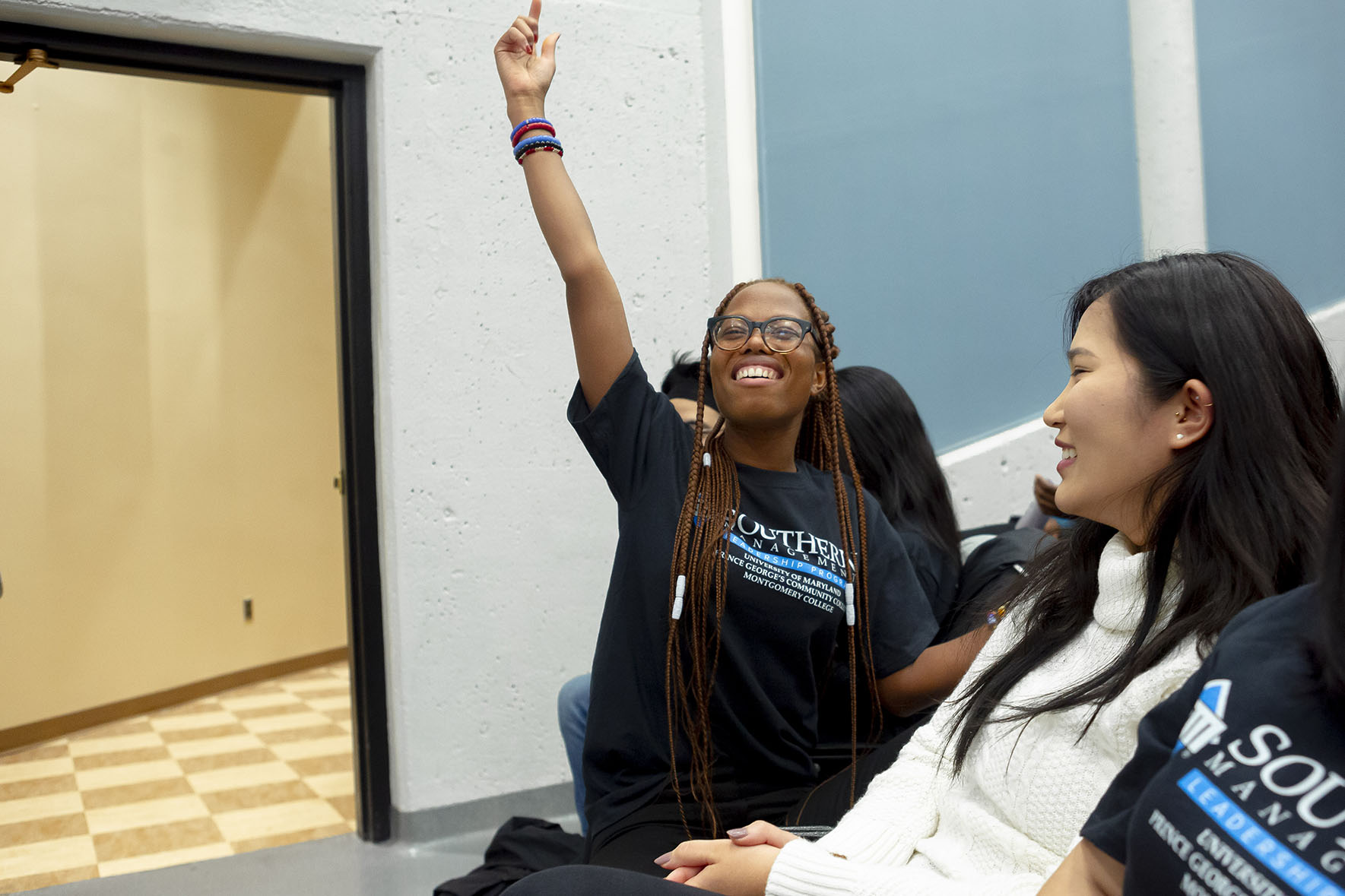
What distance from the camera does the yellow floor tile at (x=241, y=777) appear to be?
11.9 feet

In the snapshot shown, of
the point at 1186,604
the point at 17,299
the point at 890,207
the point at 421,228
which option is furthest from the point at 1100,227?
the point at 17,299

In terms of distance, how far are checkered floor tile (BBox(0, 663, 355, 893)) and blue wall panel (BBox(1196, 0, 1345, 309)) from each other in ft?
11.6

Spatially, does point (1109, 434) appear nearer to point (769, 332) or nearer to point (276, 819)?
point (769, 332)

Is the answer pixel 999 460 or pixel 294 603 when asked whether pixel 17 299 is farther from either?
pixel 999 460

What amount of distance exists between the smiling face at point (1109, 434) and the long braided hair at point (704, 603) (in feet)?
1.92

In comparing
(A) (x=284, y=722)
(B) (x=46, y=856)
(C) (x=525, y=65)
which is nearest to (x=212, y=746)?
(A) (x=284, y=722)

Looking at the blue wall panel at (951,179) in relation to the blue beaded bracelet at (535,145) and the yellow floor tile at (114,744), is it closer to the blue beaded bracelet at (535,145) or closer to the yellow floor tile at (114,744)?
the blue beaded bracelet at (535,145)

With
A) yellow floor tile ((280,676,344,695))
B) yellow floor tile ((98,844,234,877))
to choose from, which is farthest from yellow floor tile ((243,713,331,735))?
yellow floor tile ((98,844,234,877))

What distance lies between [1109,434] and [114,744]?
432cm

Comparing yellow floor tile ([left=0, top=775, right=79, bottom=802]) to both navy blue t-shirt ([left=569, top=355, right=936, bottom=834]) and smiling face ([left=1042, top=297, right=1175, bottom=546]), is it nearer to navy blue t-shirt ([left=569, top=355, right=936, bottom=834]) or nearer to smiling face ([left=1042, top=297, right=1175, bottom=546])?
navy blue t-shirt ([left=569, top=355, right=936, bottom=834])

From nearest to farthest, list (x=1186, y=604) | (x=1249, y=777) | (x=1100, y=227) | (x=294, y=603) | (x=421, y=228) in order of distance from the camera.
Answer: (x=1249, y=777) < (x=1186, y=604) < (x=421, y=228) < (x=1100, y=227) < (x=294, y=603)

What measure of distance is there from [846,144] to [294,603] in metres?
4.00

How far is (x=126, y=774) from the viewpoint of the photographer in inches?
152

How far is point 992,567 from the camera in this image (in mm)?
2203
